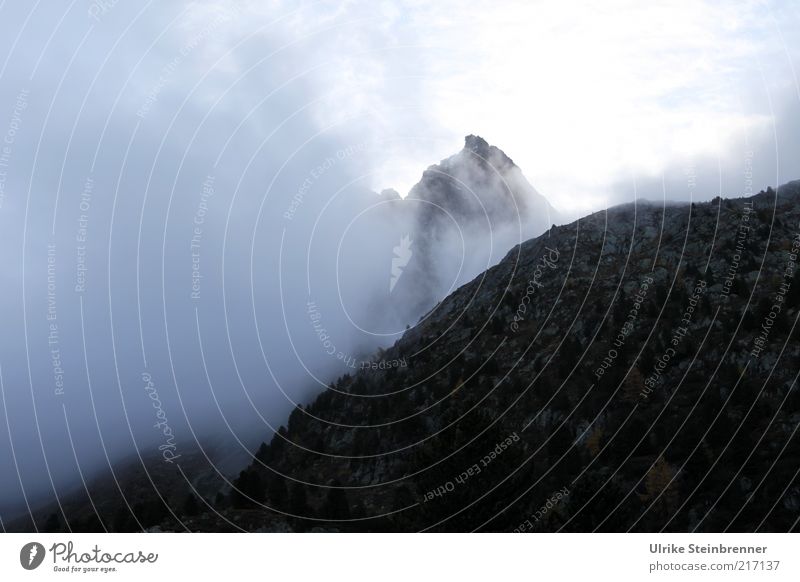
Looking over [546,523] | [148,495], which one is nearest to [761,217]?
[546,523]

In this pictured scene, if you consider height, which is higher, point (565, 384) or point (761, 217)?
point (761, 217)

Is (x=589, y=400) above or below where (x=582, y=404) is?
above

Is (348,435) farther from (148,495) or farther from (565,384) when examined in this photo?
(148,495)

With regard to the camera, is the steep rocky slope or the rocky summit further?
the steep rocky slope

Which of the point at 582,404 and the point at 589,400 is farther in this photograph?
the point at 589,400

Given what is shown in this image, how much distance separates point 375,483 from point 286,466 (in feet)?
118

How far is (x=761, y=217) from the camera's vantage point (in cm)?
14175

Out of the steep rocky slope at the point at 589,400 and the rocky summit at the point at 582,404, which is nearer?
the rocky summit at the point at 582,404
